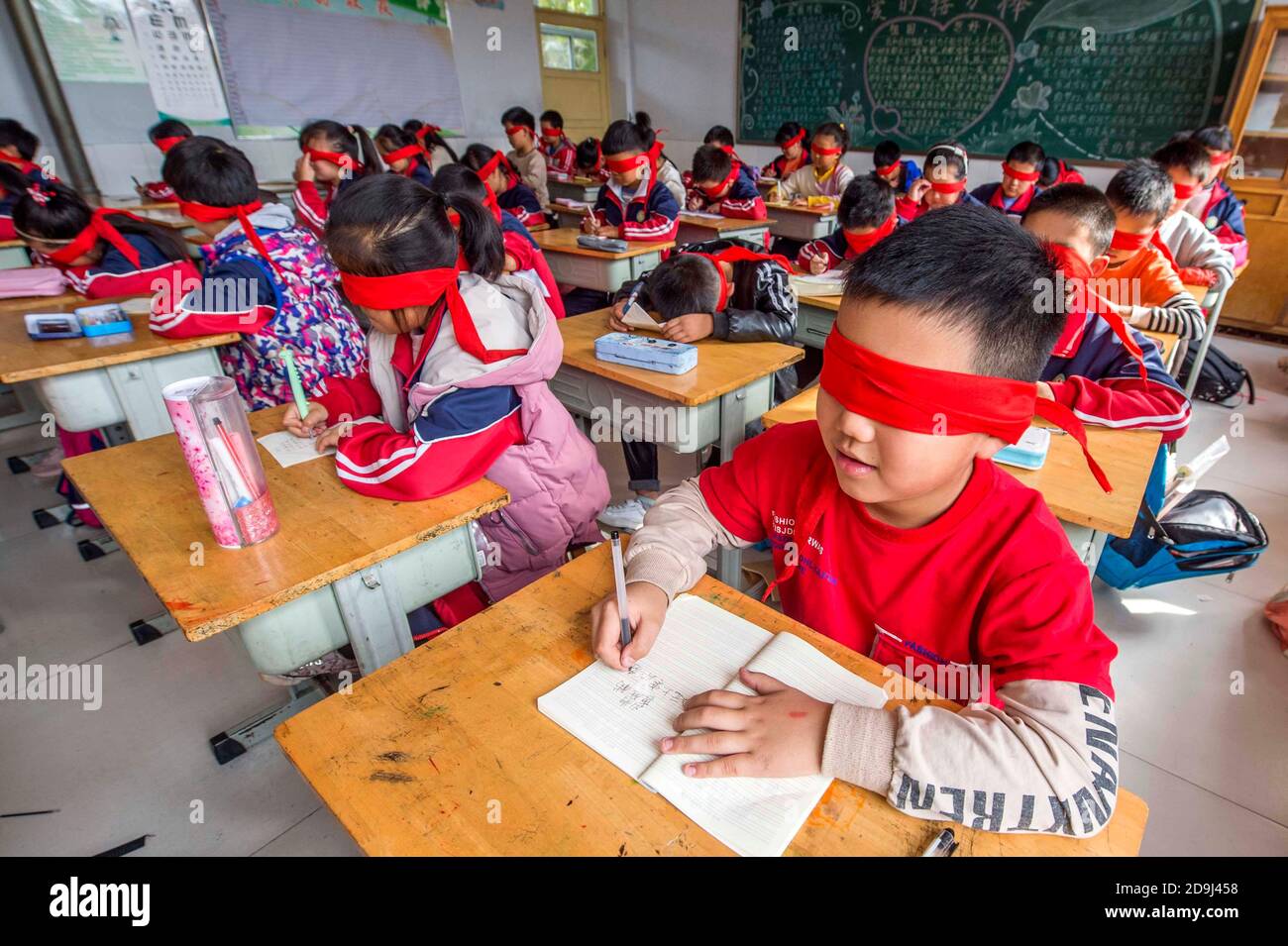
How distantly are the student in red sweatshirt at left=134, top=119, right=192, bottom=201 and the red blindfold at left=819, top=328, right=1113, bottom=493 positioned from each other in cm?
556

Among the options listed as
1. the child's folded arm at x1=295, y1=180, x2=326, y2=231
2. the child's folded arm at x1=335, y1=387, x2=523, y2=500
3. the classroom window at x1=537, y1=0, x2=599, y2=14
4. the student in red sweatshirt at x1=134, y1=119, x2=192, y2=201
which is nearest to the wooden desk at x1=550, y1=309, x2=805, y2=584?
the child's folded arm at x1=335, y1=387, x2=523, y2=500

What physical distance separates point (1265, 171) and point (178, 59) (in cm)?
846

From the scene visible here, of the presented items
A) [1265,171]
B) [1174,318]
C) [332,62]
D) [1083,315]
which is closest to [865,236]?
[1174,318]

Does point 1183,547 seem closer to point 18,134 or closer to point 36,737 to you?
point 36,737

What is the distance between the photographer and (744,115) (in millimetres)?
8086

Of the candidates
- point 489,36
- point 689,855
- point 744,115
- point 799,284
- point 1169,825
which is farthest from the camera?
point 744,115

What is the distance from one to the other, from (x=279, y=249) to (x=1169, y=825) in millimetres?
2908

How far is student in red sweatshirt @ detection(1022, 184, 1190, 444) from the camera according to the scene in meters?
1.62

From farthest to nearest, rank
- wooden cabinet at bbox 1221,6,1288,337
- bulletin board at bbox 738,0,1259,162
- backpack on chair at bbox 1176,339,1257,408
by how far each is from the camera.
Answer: bulletin board at bbox 738,0,1259,162 < wooden cabinet at bbox 1221,6,1288,337 < backpack on chair at bbox 1176,339,1257,408

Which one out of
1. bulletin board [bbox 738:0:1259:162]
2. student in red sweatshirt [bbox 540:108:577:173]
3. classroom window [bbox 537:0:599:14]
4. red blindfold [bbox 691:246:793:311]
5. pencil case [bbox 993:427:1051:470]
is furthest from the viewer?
classroom window [bbox 537:0:599:14]

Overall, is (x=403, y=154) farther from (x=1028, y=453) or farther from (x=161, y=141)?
(x=1028, y=453)

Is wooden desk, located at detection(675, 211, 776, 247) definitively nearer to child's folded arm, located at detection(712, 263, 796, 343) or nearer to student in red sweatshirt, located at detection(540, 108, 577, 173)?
child's folded arm, located at detection(712, 263, 796, 343)

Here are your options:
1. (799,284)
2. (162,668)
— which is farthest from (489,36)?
(162,668)

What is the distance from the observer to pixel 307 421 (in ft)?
→ 5.13
